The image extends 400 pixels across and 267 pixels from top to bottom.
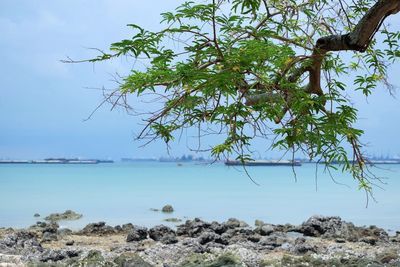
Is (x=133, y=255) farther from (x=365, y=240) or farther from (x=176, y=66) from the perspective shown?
(x=365, y=240)

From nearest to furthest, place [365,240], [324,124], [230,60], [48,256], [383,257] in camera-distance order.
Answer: [230,60]
[324,124]
[383,257]
[48,256]
[365,240]

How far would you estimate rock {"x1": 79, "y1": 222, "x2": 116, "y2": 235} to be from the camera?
40.6ft

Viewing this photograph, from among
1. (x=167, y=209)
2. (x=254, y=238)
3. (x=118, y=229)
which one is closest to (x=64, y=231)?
(x=118, y=229)

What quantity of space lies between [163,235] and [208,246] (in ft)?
4.40

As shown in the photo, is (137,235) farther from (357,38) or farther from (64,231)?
(357,38)

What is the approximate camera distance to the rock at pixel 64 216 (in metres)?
16.4

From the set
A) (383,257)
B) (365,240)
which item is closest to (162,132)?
(383,257)

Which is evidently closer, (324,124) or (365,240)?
(324,124)

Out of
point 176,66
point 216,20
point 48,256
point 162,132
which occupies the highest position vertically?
point 216,20

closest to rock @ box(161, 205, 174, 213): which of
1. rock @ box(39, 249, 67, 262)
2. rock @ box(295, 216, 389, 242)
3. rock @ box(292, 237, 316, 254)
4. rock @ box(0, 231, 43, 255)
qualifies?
rock @ box(295, 216, 389, 242)

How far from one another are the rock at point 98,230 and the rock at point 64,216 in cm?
381

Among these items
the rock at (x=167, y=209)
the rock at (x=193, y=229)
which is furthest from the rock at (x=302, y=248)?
the rock at (x=167, y=209)

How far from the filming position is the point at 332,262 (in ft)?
25.5

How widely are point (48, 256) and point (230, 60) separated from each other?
5.56 m
